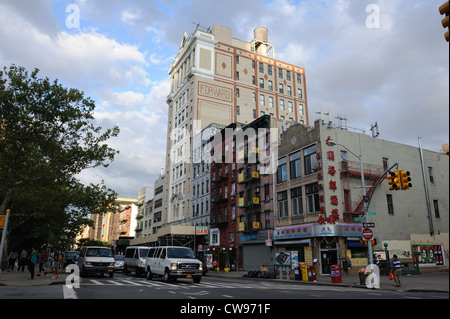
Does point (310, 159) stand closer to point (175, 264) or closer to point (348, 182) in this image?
point (348, 182)

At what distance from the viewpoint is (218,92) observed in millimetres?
68312

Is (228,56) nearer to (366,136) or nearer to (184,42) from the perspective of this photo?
(184,42)

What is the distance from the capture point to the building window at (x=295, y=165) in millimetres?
36125

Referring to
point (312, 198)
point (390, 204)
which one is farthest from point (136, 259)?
point (390, 204)

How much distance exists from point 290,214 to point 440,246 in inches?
593

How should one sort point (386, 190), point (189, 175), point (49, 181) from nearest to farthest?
point (49, 181)
point (386, 190)
point (189, 175)

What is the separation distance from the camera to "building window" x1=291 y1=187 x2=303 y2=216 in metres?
35.3

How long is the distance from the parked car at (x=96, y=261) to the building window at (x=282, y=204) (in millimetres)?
18550

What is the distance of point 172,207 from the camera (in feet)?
226

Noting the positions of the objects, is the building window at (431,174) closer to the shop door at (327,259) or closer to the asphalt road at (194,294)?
the shop door at (327,259)

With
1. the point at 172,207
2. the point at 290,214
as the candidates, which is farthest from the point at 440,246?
the point at 172,207

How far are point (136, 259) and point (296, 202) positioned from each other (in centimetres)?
1656

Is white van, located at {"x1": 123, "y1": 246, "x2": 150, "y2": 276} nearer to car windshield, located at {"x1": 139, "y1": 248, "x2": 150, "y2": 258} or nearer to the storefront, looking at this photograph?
car windshield, located at {"x1": 139, "y1": 248, "x2": 150, "y2": 258}
